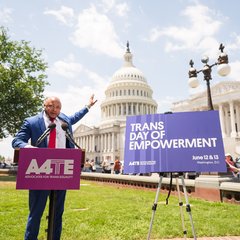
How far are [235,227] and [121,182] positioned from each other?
41.5 ft

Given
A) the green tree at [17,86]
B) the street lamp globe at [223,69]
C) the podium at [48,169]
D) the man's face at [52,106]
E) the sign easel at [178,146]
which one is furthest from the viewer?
the green tree at [17,86]

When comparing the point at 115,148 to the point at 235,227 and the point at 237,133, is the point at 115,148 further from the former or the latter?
the point at 235,227

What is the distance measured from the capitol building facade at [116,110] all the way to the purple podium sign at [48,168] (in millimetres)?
89123

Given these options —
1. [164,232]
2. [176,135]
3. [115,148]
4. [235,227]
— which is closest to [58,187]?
[176,135]

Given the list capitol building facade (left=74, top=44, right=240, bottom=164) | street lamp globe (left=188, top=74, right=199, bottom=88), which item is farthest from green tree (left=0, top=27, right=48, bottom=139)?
capitol building facade (left=74, top=44, right=240, bottom=164)

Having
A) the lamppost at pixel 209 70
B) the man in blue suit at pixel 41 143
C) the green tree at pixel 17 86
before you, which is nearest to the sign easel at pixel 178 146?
the man in blue suit at pixel 41 143

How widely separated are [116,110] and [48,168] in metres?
98.3

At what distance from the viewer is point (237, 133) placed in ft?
182

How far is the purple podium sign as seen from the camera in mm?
3396

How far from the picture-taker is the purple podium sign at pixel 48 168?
11.1ft

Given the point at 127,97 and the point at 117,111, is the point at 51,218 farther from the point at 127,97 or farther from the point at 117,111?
the point at 117,111

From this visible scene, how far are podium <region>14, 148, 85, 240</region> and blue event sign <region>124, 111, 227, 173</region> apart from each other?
217cm

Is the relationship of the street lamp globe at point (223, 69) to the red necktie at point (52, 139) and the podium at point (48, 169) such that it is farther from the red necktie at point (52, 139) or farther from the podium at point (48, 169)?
the podium at point (48, 169)

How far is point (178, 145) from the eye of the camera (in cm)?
538
